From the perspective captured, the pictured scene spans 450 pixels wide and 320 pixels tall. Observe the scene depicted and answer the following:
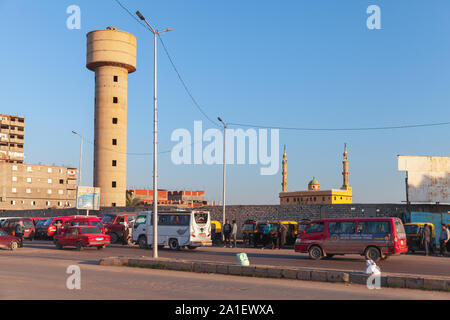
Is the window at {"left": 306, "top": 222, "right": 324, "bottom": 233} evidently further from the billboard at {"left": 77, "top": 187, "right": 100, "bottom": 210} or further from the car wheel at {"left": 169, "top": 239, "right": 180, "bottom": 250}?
the billboard at {"left": 77, "top": 187, "right": 100, "bottom": 210}

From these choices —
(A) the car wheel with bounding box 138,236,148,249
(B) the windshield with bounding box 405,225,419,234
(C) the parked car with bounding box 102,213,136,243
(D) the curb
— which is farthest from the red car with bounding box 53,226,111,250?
(B) the windshield with bounding box 405,225,419,234

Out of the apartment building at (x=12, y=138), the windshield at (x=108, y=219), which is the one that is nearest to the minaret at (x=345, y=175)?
the apartment building at (x=12, y=138)

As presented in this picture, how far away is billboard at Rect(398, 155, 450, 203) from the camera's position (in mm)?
38438

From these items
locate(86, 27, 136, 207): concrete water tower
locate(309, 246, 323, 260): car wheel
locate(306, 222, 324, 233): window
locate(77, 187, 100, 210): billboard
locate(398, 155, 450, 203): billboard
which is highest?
locate(86, 27, 136, 207): concrete water tower

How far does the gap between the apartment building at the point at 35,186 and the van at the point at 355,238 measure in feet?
317

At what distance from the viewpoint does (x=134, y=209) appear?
1850 inches

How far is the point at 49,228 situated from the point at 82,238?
11092 mm

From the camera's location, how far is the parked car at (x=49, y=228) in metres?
37.7

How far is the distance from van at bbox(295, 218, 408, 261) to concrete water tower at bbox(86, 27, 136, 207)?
1943 inches

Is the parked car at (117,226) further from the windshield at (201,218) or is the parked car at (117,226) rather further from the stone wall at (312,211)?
the stone wall at (312,211)

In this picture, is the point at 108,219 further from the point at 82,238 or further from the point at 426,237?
the point at 426,237

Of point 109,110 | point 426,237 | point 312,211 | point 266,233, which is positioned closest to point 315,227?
point 426,237

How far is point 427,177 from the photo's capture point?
38.9 metres
